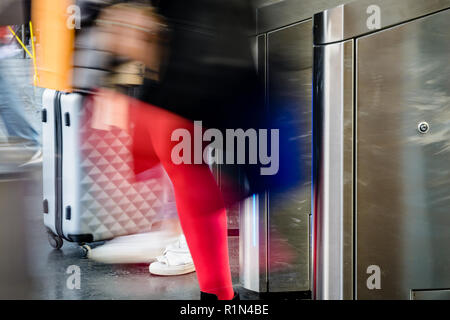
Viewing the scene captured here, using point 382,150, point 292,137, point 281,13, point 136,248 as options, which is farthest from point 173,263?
point 281,13

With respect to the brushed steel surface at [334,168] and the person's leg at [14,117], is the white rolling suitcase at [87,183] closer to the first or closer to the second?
the person's leg at [14,117]

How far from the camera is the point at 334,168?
1.03m

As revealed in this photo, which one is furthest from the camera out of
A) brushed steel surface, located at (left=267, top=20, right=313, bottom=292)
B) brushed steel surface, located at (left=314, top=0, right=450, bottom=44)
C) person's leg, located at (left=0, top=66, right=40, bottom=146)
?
brushed steel surface, located at (left=267, top=20, right=313, bottom=292)

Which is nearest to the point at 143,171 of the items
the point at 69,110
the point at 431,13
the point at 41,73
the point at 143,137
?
the point at 143,137

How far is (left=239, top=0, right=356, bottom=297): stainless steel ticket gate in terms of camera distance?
1.16 m

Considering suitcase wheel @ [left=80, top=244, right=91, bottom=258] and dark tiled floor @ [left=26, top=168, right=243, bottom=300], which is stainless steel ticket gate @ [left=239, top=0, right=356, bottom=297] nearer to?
dark tiled floor @ [left=26, top=168, right=243, bottom=300]

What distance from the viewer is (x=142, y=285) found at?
118 centimetres

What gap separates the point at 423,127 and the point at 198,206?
55cm

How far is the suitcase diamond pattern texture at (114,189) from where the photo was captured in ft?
3.72

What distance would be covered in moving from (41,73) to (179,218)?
48 cm

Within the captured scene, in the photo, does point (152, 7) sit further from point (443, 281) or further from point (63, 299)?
point (443, 281)

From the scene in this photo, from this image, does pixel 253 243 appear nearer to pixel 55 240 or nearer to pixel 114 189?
pixel 114 189

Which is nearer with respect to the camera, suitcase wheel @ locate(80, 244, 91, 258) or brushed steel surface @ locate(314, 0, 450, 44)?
brushed steel surface @ locate(314, 0, 450, 44)

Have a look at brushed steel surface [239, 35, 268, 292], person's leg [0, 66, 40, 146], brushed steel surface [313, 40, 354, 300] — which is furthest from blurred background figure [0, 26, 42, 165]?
brushed steel surface [313, 40, 354, 300]
